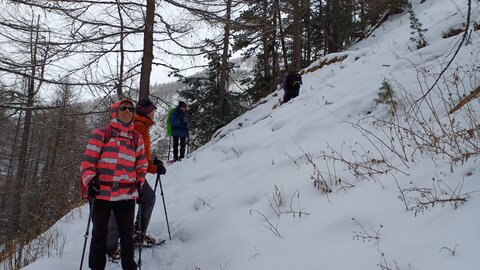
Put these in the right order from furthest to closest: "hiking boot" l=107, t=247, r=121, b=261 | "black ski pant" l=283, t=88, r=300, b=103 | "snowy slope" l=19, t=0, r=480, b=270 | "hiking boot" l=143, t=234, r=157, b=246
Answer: "black ski pant" l=283, t=88, r=300, b=103
"hiking boot" l=143, t=234, r=157, b=246
"hiking boot" l=107, t=247, r=121, b=261
"snowy slope" l=19, t=0, r=480, b=270

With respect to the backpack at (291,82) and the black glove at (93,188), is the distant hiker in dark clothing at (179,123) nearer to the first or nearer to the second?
the backpack at (291,82)

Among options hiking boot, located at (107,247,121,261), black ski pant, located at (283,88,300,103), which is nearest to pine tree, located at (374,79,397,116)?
hiking boot, located at (107,247,121,261)

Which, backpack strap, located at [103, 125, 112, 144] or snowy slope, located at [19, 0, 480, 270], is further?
backpack strap, located at [103, 125, 112, 144]

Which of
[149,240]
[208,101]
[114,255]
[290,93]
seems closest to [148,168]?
[149,240]

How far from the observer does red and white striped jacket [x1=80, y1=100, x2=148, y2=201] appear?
3.69m

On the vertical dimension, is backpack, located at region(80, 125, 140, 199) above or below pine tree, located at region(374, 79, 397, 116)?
below

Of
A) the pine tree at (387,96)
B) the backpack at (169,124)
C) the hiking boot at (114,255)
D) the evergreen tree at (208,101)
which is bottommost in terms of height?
the hiking boot at (114,255)

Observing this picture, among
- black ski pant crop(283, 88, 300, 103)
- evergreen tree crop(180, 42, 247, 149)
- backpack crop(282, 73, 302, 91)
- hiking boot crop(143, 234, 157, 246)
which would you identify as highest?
evergreen tree crop(180, 42, 247, 149)

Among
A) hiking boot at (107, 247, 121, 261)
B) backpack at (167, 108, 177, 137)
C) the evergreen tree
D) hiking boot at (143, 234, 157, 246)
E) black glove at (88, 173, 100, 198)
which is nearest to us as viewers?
black glove at (88, 173, 100, 198)

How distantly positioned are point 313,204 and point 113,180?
228cm

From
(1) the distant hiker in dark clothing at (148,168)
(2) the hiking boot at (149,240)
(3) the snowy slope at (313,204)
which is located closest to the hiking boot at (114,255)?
(1) the distant hiker in dark clothing at (148,168)

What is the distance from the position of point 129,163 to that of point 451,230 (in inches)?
125

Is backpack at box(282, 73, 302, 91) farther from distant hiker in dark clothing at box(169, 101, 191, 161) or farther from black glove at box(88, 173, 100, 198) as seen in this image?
black glove at box(88, 173, 100, 198)

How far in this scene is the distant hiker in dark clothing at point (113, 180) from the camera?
369 centimetres
